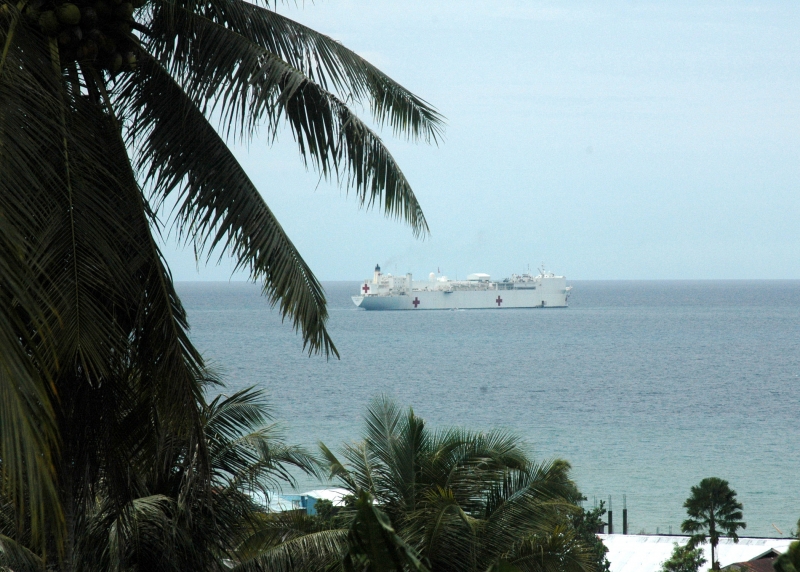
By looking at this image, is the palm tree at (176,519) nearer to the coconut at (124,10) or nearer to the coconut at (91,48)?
the coconut at (91,48)

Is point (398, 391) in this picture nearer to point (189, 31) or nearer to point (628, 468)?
point (628, 468)

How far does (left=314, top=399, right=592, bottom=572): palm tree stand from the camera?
204 inches

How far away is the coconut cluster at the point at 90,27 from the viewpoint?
3080mm

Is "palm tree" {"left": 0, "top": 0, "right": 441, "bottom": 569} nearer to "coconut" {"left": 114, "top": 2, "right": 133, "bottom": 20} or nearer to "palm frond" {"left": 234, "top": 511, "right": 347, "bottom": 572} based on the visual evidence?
"coconut" {"left": 114, "top": 2, "right": 133, "bottom": 20}

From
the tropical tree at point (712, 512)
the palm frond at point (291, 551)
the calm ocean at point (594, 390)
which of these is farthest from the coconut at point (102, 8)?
the tropical tree at point (712, 512)

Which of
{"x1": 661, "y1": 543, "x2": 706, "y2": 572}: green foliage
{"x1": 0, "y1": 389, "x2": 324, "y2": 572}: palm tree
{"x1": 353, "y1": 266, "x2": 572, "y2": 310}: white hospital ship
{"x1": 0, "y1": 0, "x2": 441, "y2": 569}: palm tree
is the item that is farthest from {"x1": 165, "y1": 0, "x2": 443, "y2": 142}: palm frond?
{"x1": 353, "y1": 266, "x2": 572, "y2": 310}: white hospital ship

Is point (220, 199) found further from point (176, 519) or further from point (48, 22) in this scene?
point (176, 519)

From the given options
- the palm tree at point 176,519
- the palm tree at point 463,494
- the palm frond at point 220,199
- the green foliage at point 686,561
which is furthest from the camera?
the green foliage at point 686,561

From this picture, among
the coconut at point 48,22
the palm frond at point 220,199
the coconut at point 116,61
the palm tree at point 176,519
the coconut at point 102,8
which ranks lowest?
the palm tree at point 176,519

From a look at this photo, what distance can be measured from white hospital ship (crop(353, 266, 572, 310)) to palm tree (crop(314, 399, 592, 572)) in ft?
328

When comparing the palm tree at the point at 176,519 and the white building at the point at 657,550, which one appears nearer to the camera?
the palm tree at the point at 176,519

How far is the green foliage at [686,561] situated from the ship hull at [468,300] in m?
90.7

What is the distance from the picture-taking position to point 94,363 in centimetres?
290

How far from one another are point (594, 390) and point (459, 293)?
6197 cm
